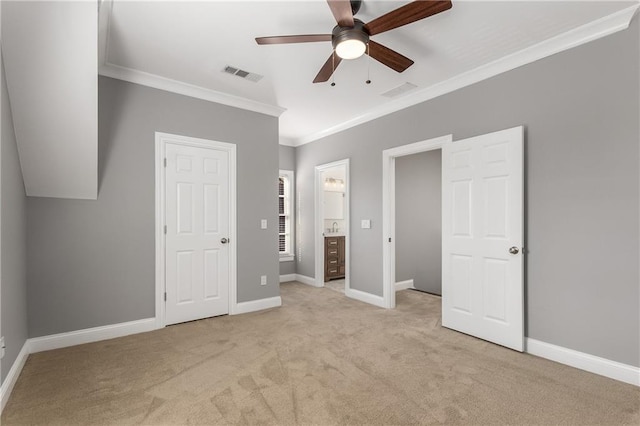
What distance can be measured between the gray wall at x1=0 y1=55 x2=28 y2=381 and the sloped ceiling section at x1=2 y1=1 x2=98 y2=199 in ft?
0.33

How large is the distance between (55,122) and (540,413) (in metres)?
4.10

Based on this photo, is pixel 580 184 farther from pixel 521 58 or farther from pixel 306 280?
pixel 306 280

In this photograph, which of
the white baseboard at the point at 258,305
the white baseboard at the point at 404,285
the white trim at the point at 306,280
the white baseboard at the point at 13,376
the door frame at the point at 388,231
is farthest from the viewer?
the white trim at the point at 306,280

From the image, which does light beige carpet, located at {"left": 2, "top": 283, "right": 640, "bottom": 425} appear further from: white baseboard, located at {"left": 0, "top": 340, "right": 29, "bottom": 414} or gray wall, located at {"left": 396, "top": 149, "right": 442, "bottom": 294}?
gray wall, located at {"left": 396, "top": 149, "right": 442, "bottom": 294}

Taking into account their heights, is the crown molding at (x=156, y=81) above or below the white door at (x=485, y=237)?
→ above

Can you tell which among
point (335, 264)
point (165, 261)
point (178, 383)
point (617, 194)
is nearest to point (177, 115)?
point (165, 261)

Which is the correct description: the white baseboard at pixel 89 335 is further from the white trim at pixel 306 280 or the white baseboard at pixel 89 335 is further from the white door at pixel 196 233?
the white trim at pixel 306 280

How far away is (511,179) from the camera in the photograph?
3092 millimetres

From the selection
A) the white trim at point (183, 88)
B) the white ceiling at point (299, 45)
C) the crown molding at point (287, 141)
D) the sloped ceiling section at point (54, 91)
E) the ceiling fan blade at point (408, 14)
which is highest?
the white ceiling at point (299, 45)

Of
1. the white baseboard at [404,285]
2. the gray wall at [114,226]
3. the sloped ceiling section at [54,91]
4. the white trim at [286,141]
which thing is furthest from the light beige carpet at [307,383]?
the white trim at [286,141]

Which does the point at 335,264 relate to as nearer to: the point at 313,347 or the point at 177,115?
the point at 313,347

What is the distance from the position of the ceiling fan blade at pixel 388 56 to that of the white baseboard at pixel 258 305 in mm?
3224

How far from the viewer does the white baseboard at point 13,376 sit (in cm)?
212

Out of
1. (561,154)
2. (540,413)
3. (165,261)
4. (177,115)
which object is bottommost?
(540,413)
